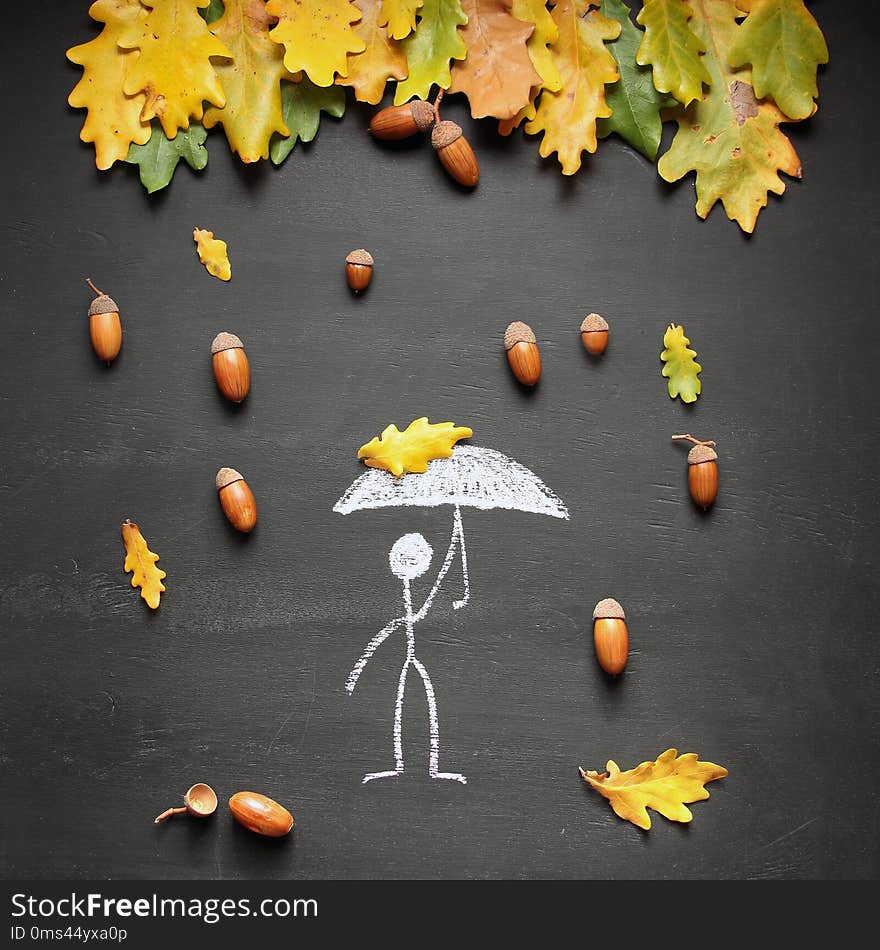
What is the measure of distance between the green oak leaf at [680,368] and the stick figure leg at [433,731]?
48 centimetres

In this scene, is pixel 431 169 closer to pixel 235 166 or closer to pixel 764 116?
pixel 235 166

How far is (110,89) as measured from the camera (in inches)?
48.9

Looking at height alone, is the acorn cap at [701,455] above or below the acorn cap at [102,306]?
below

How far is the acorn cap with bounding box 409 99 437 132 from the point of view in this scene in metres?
1.24

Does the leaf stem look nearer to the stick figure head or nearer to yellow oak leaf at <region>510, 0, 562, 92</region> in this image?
the stick figure head

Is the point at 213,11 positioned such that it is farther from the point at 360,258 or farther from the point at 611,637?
the point at 611,637

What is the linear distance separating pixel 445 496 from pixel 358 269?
0.31 metres

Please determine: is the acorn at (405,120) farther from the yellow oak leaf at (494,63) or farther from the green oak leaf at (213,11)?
the green oak leaf at (213,11)

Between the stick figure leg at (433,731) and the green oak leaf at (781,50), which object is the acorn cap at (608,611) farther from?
the green oak leaf at (781,50)

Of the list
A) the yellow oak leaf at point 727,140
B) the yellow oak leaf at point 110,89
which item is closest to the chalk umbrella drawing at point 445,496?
the yellow oak leaf at point 727,140

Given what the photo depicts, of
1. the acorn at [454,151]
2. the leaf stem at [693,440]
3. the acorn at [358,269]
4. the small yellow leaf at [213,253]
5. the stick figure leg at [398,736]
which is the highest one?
the acorn at [454,151]

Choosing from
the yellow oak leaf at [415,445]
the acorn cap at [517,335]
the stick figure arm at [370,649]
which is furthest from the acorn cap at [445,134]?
the stick figure arm at [370,649]

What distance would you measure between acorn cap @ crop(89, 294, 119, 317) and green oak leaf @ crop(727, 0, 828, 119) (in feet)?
2.82

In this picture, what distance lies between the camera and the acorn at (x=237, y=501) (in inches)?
47.5
